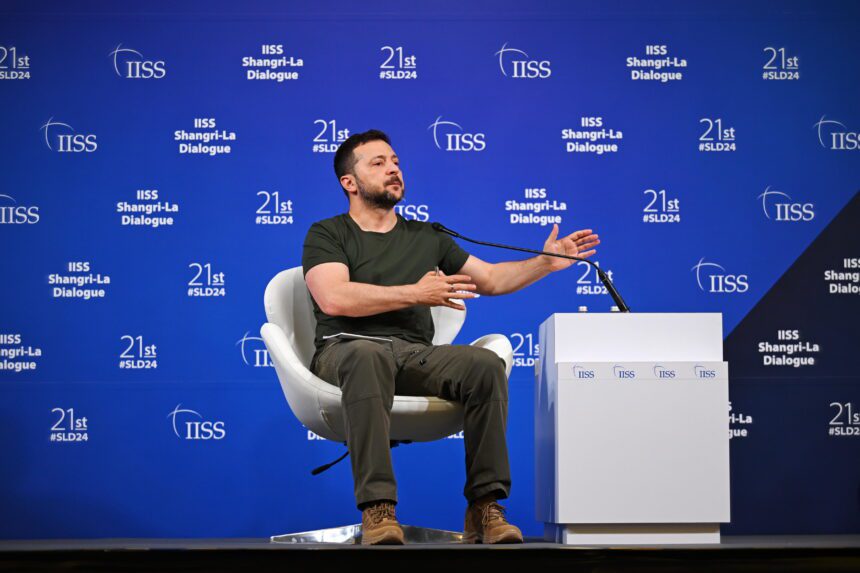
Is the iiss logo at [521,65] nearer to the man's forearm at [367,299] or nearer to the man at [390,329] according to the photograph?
the man at [390,329]

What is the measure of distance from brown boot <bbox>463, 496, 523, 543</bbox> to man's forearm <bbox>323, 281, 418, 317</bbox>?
66 cm

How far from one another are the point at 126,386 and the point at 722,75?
2949 millimetres

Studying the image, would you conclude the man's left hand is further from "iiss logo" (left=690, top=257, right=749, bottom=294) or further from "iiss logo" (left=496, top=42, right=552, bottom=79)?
"iiss logo" (left=496, top=42, right=552, bottom=79)

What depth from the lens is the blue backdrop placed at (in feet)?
14.9

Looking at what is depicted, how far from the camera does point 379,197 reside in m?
3.76

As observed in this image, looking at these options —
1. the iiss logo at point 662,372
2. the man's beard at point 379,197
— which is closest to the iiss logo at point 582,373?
the iiss logo at point 662,372

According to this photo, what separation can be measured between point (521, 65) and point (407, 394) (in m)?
1.92

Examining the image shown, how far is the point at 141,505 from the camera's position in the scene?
448 cm

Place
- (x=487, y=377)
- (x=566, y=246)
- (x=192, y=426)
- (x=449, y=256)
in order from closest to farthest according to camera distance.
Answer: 1. (x=487, y=377)
2. (x=566, y=246)
3. (x=449, y=256)
4. (x=192, y=426)

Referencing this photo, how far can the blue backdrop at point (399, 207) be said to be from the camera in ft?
14.9

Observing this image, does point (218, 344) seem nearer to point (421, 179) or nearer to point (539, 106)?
point (421, 179)

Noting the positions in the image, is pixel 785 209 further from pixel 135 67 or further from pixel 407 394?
pixel 135 67
